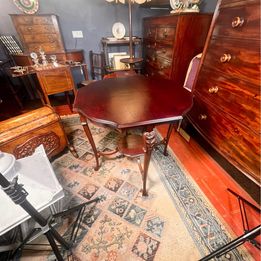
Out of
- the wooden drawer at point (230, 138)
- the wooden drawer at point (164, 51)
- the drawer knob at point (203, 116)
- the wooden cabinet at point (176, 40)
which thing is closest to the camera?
the wooden drawer at point (230, 138)

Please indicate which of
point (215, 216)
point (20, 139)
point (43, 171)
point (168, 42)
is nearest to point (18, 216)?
point (43, 171)

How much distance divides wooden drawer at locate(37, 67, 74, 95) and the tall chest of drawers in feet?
6.14

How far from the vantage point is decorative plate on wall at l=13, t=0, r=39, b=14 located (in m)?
2.21

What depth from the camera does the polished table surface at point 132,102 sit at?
84 cm

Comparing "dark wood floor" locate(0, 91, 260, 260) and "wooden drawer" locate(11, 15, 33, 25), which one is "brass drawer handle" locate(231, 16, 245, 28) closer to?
"dark wood floor" locate(0, 91, 260, 260)

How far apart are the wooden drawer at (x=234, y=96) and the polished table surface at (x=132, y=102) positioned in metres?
0.21

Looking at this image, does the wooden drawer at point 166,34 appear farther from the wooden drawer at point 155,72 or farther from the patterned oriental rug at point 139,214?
the patterned oriental rug at point 139,214

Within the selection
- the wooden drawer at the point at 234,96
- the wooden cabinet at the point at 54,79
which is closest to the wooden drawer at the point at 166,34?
the wooden drawer at the point at 234,96

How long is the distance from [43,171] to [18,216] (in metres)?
0.23

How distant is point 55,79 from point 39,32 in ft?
3.08

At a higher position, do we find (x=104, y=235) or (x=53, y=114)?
(x=53, y=114)

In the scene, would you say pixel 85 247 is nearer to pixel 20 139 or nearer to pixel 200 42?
pixel 20 139

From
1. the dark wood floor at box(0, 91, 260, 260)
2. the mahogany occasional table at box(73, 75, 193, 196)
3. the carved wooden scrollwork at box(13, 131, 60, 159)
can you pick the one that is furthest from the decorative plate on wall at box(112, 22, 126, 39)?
the carved wooden scrollwork at box(13, 131, 60, 159)

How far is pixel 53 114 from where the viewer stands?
144 centimetres
